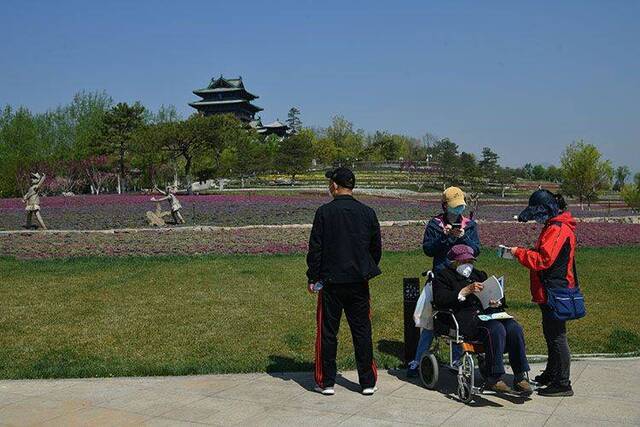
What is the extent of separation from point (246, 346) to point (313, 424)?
2649mm

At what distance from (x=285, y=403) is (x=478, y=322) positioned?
1.64 meters

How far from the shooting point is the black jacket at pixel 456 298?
5328 mm

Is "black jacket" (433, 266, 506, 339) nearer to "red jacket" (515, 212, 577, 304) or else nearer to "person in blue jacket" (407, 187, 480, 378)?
"person in blue jacket" (407, 187, 480, 378)

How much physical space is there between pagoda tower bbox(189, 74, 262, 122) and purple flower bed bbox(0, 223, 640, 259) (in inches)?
2932

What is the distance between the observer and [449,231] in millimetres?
5633

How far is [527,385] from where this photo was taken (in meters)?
5.14

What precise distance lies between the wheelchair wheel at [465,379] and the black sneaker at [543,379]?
2.61 ft

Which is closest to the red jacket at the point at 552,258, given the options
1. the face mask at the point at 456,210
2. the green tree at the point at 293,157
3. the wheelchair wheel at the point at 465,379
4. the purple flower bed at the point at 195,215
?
the face mask at the point at 456,210

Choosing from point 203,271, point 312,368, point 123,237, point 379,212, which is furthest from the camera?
point 379,212

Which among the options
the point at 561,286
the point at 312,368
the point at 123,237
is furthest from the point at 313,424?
the point at 123,237

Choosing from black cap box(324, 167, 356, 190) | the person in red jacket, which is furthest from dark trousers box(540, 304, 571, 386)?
black cap box(324, 167, 356, 190)

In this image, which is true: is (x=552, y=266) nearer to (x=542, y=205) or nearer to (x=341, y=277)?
(x=542, y=205)

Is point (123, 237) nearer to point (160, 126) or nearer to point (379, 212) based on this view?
point (379, 212)

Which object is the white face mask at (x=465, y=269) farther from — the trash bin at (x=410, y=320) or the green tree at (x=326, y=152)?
the green tree at (x=326, y=152)
